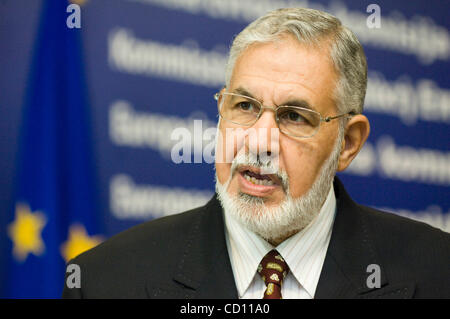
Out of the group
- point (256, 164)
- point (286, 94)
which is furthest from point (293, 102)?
point (256, 164)

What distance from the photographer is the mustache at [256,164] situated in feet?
7.26

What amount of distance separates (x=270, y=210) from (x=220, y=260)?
0.92 ft

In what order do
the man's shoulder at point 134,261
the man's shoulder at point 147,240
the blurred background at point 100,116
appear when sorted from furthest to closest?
the blurred background at point 100,116, the man's shoulder at point 147,240, the man's shoulder at point 134,261

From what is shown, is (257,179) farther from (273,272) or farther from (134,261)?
(134,261)

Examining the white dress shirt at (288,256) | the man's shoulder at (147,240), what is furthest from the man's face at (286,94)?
the man's shoulder at (147,240)

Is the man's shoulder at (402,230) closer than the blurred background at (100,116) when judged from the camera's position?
Yes

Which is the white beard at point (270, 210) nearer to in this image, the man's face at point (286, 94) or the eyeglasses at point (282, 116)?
the man's face at point (286, 94)

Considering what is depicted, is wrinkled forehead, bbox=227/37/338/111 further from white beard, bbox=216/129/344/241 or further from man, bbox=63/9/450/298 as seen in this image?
white beard, bbox=216/129/344/241

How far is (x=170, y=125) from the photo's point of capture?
3.21 m

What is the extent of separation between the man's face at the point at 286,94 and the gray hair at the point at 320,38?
3 centimetres

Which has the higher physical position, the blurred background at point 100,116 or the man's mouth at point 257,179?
the blurred background at point 100,116

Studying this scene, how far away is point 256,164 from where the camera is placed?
2.21m

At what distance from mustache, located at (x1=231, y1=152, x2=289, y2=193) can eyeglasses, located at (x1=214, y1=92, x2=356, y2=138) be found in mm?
159

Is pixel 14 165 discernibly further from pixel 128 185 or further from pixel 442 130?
pixel 442 130
